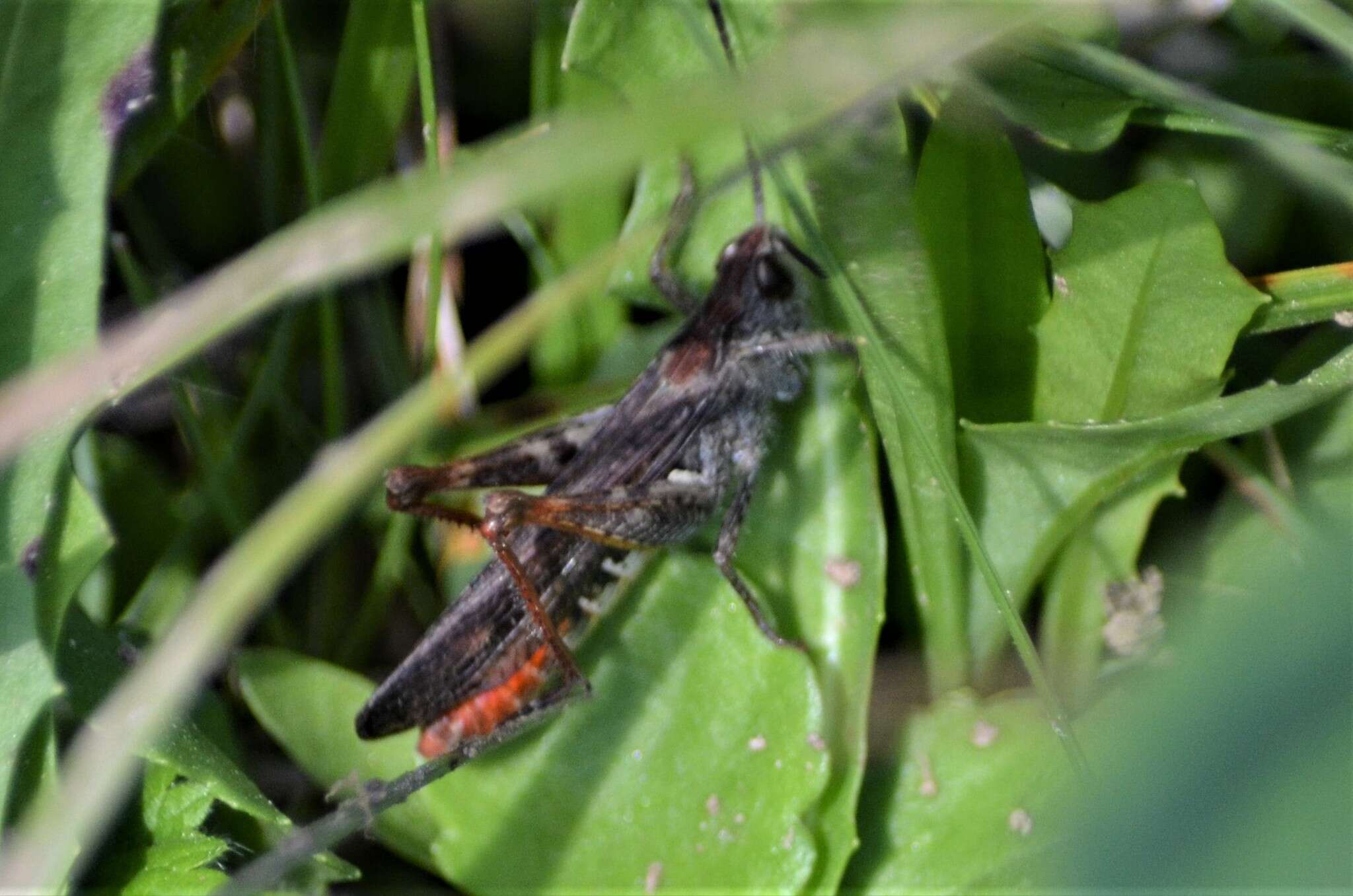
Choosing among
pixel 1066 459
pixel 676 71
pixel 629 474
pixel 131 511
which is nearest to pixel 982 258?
pixel 1066 459

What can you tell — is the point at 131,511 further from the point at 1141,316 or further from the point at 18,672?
the point at 1141,316

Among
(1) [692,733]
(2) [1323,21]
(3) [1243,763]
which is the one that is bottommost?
(1) [692,733]

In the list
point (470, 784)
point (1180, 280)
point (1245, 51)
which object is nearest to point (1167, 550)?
point (1180, 280)

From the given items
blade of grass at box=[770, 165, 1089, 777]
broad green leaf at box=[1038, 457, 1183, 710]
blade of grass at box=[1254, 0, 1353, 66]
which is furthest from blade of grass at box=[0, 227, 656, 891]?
broad green leaf at box=[1038, 457, 1183, 710]

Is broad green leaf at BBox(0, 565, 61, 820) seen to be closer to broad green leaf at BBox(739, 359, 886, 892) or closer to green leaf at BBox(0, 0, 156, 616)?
green leaf at BBox(0, 0, 156, 616)

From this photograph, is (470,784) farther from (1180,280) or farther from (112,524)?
(1180,280)

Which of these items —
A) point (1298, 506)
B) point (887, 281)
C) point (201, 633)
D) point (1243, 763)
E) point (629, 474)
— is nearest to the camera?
point (1243, 763)
